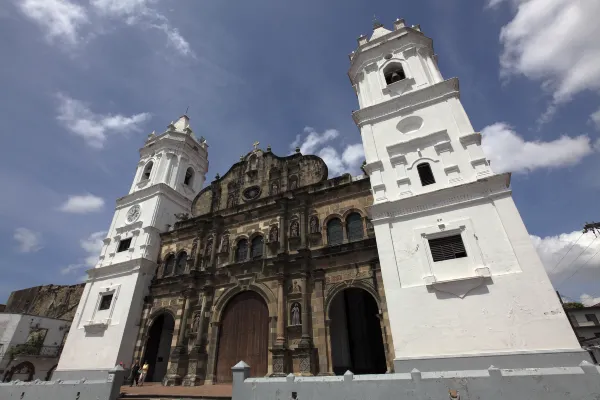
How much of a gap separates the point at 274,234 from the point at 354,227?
4214mm

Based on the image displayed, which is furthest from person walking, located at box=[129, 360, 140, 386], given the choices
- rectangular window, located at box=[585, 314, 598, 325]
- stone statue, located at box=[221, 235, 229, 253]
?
rectangular window, located at box=[585, 314, 598, 325]

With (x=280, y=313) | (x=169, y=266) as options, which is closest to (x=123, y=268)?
(x=169, y=266)

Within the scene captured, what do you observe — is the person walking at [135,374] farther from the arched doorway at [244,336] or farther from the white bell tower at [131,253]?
the arched doorway at [244,336]

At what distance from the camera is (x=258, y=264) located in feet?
50.5

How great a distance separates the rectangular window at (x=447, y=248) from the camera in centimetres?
1073

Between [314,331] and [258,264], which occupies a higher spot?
[258,264]

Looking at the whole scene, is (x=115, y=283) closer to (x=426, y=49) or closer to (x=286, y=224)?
(x=286, y=224)

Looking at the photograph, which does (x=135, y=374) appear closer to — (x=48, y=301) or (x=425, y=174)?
(x=425, y=174)

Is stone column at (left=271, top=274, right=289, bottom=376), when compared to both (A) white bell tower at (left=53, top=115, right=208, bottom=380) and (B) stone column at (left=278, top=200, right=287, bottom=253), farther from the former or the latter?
(A) white bell tower at (left=53, top=115, right=208, bottom=380)

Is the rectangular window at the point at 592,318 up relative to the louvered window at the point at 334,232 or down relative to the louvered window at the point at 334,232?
down

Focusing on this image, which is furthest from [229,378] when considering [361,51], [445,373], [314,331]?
[361,51]

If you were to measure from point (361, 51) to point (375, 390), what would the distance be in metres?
17.2

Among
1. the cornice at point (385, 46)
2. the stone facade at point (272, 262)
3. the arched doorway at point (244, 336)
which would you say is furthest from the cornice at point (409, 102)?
the arched doorway at point (244, 336)

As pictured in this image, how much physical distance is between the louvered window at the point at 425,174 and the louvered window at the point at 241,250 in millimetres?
9533
